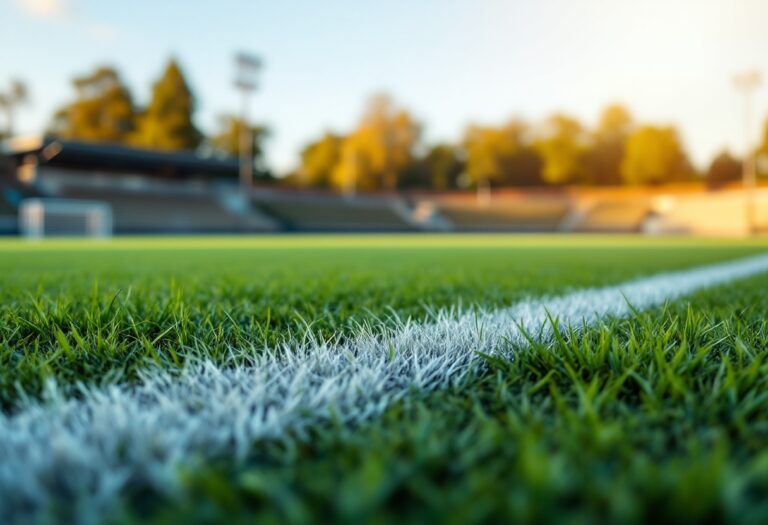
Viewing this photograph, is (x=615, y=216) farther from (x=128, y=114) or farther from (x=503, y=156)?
(x=128, y=114)

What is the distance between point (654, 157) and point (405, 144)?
79.6 ft

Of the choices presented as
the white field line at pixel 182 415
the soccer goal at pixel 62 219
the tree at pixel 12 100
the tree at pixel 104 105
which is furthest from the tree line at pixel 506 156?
the white field line at pixel 182 415

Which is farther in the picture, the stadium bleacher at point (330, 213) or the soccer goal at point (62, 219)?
the stadium bleacher at point (330, 213)

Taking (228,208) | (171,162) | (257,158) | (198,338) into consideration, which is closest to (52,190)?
(171,162)

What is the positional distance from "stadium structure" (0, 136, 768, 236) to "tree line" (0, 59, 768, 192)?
24.5ft

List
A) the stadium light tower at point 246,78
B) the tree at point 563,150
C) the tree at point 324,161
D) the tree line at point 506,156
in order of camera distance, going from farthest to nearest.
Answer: the tree at point 324,161 → the tree at point 563,150 → the tree line at point 506,156 → the stadium light tower at point 246,78

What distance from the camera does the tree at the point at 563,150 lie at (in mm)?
49906

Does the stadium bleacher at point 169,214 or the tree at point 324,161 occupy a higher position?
the tree at point 324,161

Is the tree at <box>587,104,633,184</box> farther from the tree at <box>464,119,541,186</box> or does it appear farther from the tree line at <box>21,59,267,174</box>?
the tree line at <box>21,59,267,174</box>

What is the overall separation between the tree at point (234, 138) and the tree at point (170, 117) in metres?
5.03

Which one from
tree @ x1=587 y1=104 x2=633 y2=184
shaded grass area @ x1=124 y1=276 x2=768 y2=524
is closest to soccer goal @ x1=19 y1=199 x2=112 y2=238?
shaded grass area @ x1=124 y1=276 x2=768 y2=524

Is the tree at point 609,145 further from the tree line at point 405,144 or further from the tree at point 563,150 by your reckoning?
the tree at point 563,150

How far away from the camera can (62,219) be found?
2366 cm

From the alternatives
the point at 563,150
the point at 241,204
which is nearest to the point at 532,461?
the point at 241,204
